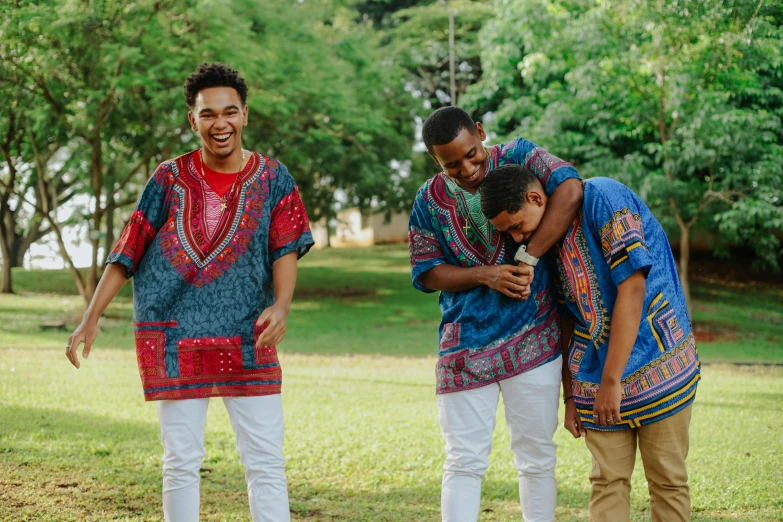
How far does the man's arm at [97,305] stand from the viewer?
326 cm

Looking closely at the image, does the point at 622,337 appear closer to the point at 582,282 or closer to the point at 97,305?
the point at 582,282

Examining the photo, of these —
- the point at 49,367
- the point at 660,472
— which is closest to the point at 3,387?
the point at 49,367

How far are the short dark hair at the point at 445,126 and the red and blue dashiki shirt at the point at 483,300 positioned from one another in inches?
9.0

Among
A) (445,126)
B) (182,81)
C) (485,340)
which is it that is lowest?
(485,340)

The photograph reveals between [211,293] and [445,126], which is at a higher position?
[445,126]

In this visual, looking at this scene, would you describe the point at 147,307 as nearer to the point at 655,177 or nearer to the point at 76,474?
the point at 76,474

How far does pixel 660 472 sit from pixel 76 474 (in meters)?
3.61

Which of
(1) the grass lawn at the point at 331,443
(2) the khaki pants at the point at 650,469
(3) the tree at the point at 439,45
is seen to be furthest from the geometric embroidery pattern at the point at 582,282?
(3) the tree at the point at 439,45

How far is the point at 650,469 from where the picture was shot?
3.10 m

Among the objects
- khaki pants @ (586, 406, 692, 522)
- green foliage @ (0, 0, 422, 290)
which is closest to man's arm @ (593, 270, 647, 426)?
khaki pants @ (586, 406, 692, 522)

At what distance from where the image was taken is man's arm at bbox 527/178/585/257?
10.2 ft

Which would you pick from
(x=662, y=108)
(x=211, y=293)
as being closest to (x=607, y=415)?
Result: (x=211, y=293)

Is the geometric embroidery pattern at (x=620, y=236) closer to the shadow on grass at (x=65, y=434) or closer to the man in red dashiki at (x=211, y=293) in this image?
the man in red dashiki at (x=211, y=293)

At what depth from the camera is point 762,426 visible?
283 inches
